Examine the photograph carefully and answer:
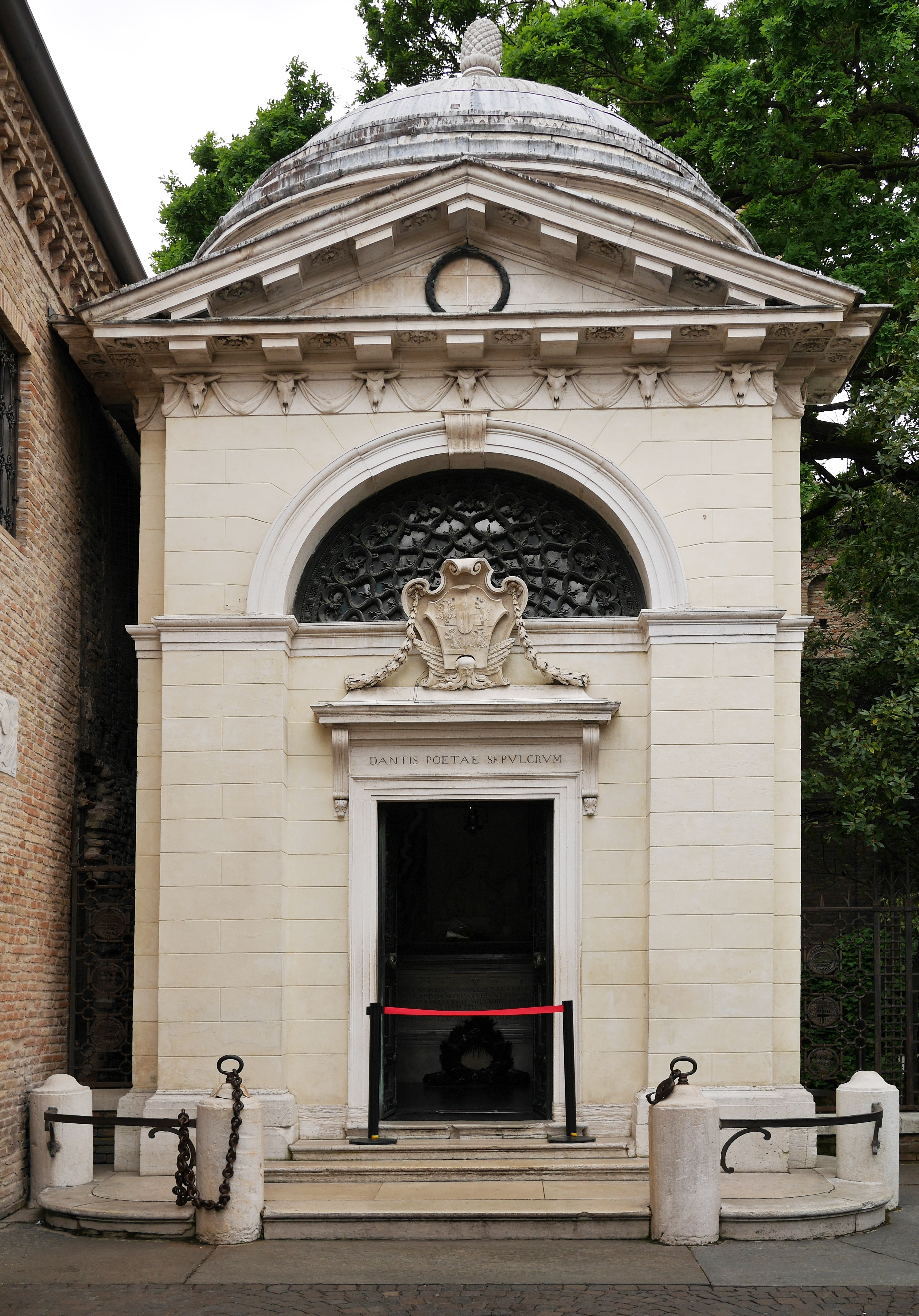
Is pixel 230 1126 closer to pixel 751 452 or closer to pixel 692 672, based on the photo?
pixel 692 672

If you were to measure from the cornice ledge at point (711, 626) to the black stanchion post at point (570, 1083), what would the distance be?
3.16m

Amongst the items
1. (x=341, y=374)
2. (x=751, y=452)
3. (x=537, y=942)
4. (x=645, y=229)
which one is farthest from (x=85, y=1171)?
(x=645, y=229)

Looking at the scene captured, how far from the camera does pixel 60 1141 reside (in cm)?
1081

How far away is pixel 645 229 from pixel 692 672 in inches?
150

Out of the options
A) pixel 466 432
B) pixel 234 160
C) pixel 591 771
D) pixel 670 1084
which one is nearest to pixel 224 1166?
pixel 670 1084

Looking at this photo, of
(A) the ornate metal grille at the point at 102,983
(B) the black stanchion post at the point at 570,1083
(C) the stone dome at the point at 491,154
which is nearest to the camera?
(B) the black stanchion post at the point at 570,1083

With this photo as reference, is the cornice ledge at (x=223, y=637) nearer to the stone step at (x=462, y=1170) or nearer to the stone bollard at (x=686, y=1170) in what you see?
the stone step at (x=462, y=1170)

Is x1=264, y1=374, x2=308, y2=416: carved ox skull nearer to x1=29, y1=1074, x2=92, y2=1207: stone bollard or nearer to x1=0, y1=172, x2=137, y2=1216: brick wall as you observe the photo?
x1=0, y1=172, x2=137, y2=1216: brick wall

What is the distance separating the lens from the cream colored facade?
11531mm

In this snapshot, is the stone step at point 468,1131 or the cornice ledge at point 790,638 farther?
the cornice ledge at point 790,638

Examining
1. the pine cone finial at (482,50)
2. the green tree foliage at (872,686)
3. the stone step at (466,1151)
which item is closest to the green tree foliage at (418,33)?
the pine cone finial at (482,50)

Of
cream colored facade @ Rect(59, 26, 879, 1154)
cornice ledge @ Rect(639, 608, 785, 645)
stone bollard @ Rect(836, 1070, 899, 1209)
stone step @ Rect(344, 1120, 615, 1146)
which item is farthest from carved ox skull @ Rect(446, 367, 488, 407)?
stone bollard @ Rect(836, 1070, 899, 1209)

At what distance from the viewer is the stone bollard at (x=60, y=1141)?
10.8m

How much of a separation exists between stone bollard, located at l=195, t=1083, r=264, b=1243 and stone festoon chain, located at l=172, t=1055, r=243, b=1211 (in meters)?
0.03
